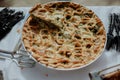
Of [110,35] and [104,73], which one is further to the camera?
[110,35]

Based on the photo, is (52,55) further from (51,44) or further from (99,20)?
(99,20)

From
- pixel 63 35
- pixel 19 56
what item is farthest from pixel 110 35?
pixel 19 56

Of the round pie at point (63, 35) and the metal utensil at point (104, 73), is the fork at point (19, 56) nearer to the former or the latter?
the round pie at point (63, 35)

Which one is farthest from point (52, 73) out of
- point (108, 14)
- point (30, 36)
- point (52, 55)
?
point (108, 14)

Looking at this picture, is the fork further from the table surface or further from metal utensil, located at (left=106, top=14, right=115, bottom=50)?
metal utensil, located at (left=106, top=14, right=115, bottom=50)

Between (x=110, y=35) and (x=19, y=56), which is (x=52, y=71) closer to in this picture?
(x=19, y=56)
